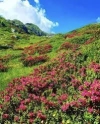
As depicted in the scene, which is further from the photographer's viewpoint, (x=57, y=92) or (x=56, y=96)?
(x=57, y=92)

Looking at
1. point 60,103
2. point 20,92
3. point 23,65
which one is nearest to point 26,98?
point 20,92

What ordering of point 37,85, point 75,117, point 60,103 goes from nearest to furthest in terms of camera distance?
point 75,117 < point 60,103 < point 37,85

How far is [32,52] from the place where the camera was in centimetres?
4634

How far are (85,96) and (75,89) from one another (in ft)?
12.4

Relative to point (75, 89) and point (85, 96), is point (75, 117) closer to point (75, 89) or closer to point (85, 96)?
point (85, 96)

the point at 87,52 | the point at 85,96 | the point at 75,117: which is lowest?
the point at 75,117

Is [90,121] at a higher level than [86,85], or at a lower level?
lower

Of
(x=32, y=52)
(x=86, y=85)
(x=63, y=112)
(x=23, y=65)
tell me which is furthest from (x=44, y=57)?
(x=63, y=112)

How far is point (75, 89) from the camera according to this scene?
937 inches

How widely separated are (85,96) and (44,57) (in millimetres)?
19624

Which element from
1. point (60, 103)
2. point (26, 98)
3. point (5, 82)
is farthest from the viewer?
point (5, 82)

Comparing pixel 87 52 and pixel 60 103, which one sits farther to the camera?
pixel 87 52

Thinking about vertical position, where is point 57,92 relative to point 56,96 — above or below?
above

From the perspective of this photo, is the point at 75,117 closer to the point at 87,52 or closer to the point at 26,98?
the point at 26,98
